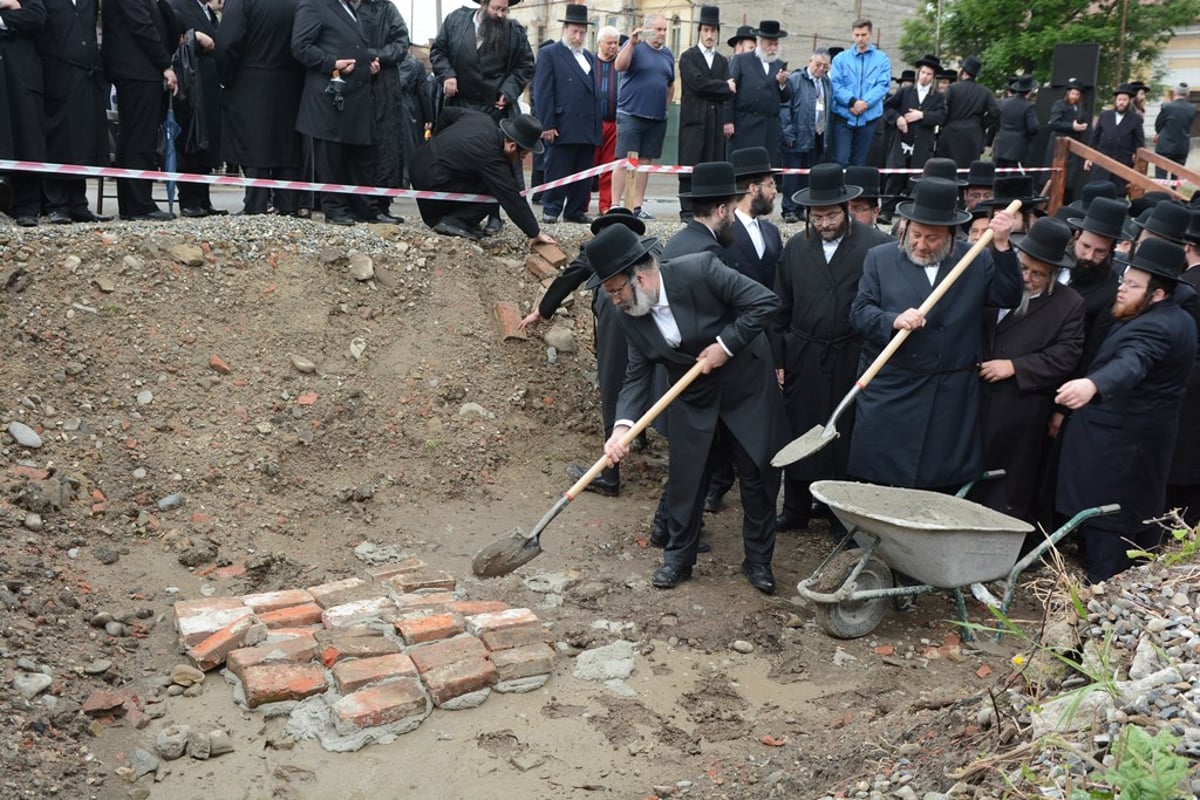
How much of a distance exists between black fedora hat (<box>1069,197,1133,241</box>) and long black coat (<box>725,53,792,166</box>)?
525 centimetres

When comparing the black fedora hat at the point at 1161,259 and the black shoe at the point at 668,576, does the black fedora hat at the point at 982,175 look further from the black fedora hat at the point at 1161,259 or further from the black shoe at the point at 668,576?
the black shoe at the point at 668,576

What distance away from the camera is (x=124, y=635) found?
5309 millimetres

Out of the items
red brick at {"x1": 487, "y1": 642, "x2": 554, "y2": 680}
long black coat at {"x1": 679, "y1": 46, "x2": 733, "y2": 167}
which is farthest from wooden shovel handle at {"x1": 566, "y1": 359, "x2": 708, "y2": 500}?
long black coat at {"x1": 679, "y1": 46, "x2": 733, "y2": 167}

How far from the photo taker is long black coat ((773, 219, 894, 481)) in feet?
21.9

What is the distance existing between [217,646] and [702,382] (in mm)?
2692

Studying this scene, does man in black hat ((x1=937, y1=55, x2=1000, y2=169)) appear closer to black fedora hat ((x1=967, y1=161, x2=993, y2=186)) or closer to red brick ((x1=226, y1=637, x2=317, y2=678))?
black fedora hat ((x1=967, y1=161, x2=993, y2=186))

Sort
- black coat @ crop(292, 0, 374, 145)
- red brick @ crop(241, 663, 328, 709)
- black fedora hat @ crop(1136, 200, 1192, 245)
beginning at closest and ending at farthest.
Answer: red brick @ crop(241, 663, 328, 709) < black fedora hat @ crop(1136, 200, 1192, 245) < black coat @ crop(292, 0, 374, 145)

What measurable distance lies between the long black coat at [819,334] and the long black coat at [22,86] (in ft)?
17.0

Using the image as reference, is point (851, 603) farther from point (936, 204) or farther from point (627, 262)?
point (936, 204)

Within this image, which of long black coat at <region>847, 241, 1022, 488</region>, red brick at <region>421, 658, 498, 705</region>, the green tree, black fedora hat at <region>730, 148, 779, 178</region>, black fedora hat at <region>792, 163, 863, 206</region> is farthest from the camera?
the green tree

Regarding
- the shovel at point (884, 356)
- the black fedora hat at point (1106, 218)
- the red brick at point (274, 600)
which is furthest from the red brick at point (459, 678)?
the black fedora hat at point (1106, 218)

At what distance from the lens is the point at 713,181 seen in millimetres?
6598

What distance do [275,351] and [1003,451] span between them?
466 cm

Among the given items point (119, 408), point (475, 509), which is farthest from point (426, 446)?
point (119, 408)
